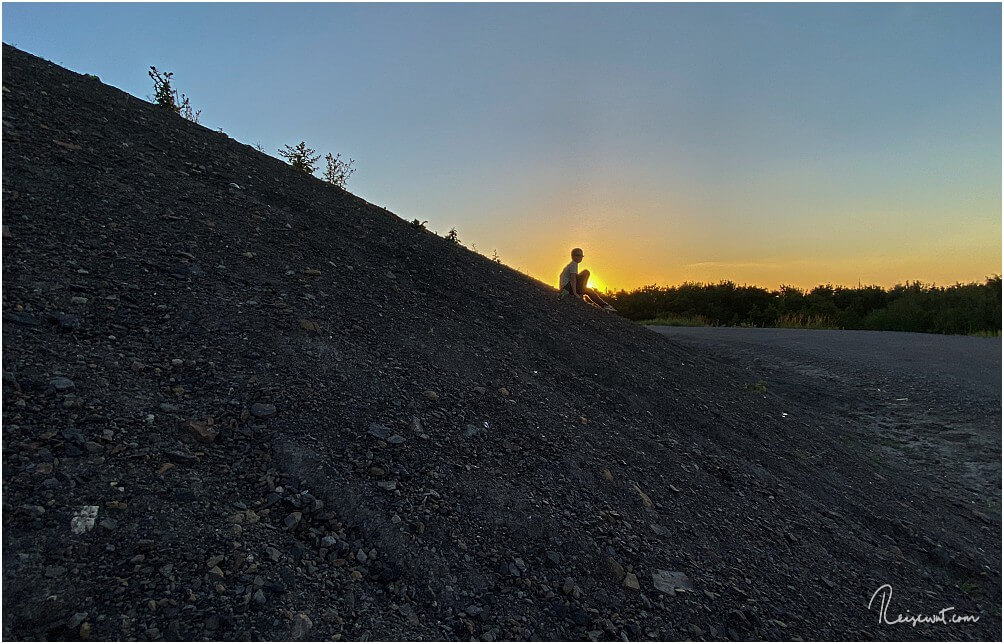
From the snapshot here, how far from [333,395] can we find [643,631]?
1685mm

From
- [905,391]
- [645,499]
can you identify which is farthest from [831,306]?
[645,499]

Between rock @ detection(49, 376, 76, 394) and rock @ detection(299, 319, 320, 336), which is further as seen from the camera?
rock @ detection(299, 319, 320, 336)

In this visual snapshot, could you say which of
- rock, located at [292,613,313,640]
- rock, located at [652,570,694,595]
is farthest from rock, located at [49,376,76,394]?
rock, located at [652,570,694,595]

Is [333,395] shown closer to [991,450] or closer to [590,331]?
[590,331]

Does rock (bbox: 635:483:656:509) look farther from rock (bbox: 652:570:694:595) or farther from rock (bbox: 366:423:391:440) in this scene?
rock (bbox: 366:423:391:440)

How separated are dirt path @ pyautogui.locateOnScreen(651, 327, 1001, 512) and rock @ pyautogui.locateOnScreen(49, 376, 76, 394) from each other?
5.35 metres

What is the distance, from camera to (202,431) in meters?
2.35

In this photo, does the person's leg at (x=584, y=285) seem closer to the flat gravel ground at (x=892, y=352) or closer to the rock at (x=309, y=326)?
the flat gravel ground at (x=892, y=352)

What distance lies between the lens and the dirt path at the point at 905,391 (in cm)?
489

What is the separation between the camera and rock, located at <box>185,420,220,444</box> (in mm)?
2336

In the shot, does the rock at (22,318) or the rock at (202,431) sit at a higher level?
the rock at (22,318)

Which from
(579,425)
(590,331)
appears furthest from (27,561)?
(590,331)

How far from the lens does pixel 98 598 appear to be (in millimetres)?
1676

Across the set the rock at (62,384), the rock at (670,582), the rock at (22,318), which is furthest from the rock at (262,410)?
the rock at (670,582)
